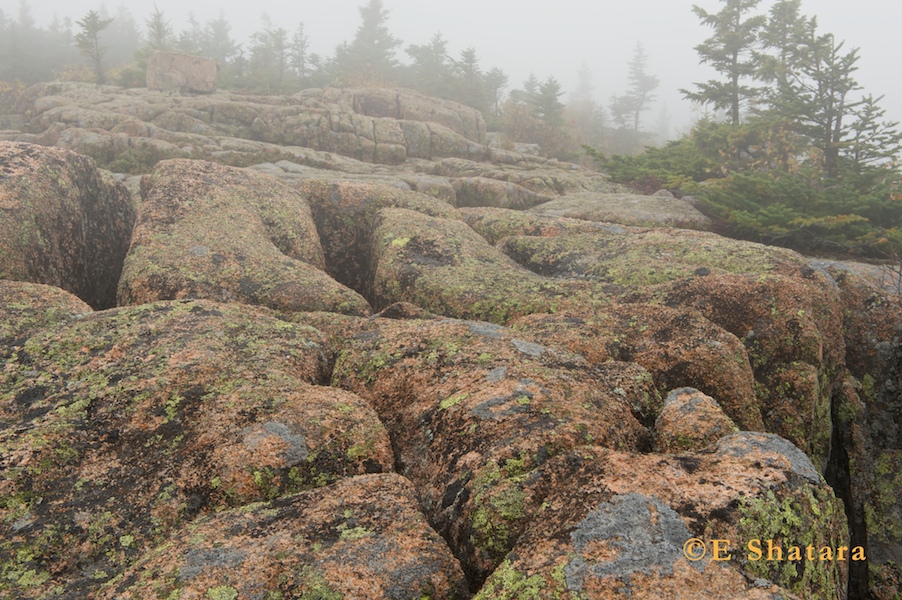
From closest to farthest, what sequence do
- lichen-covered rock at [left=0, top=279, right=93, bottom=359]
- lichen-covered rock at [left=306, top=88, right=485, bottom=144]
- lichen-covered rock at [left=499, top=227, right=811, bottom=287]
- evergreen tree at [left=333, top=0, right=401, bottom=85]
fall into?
lichen-covered rock at [left=0, top=279, right=93, bottom=359]
lichen-covered rock at [left=499, top=227, right=811, bottom=287]
lichen-covered rock at [left=306, top=88, right=485, bottom=144]
evergreen tree at [left=333, top=0, right=401, bottom=85]

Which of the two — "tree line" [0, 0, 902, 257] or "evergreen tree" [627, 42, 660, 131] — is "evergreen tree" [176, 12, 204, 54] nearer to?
"tree line" [0, 0, 902, 257]

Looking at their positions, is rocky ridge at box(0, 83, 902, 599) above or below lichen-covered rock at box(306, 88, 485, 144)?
below

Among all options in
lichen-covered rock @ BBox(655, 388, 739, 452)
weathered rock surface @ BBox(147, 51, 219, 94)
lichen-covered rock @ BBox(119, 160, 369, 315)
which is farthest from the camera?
weathered rock surface @ BBox(147, 51, 219, 94)

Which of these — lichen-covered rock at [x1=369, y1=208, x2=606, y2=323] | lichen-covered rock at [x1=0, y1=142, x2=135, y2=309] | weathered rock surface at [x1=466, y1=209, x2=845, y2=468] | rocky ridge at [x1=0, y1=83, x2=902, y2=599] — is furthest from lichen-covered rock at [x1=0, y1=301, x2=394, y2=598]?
weathered rock surface at [x1=466, y1=209, x2=845, y2=468]

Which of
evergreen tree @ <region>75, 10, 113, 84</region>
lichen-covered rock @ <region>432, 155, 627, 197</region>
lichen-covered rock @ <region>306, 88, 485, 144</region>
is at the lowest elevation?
lichen-covered rock @ <region>432, 155, 627, 197</region>

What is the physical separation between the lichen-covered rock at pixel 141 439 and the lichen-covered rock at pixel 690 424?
3.54 metres

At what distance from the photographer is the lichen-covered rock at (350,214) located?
14.9m

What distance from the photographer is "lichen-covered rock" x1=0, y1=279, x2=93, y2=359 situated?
301 inches

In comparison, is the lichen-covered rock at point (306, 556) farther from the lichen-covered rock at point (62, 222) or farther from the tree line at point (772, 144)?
the tree line at point (772, 144)

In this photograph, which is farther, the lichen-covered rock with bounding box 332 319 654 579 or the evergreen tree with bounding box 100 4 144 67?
the evergreen tree with bounding box 100 4 144 67

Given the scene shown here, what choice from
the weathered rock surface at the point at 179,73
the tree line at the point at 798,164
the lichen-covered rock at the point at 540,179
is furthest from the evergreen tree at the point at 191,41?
the tree line at the point at 798,164

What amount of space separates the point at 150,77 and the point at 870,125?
2524 inches

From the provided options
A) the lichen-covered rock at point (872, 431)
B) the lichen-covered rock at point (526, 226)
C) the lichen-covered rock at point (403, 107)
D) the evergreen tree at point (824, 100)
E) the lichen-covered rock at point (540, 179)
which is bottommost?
the lichen-covered rock at point (872, 431)

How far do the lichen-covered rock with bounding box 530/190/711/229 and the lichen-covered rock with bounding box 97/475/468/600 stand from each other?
16336 mm
